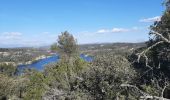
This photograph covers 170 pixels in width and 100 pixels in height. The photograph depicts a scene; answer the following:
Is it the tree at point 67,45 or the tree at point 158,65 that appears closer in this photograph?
the tree at point 158,65

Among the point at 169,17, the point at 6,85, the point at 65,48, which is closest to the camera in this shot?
the point at 169,17

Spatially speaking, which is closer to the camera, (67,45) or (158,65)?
(158,65)

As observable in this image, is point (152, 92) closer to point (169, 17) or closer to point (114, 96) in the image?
point (114, 96)

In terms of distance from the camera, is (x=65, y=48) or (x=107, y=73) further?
(x=65, y=48)

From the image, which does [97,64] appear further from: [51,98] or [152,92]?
[152,92]

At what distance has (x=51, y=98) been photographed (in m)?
18.9

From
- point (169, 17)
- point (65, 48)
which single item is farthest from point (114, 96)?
point (65, 48)

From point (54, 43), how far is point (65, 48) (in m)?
2.57

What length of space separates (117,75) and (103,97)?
1.33 metres

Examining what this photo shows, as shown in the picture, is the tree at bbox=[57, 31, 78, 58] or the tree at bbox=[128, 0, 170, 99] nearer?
the tree at bbox=[128, 0, 170, 99]

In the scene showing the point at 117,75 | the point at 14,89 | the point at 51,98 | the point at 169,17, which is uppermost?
the point at 169,17

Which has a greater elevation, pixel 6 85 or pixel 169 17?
pixel 169 17

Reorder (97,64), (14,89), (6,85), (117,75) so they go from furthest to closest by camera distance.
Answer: (14,89) → (6,85) → (97,64) → (117,75)

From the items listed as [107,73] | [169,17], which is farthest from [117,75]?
[169,17]
